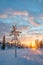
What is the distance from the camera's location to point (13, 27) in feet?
138

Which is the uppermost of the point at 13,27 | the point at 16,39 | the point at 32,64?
the point at 13,27

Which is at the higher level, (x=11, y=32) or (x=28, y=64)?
(x=11, y=32)

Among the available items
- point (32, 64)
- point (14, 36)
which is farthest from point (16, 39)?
point (32, 64)

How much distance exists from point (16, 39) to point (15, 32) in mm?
1613

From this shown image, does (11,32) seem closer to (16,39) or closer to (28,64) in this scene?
(16,39)

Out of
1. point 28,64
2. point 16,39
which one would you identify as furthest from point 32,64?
point 16,39

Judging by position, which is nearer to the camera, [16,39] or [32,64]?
[32,64]

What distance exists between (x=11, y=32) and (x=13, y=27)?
47.5 inches

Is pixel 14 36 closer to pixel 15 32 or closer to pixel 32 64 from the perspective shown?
pixel 15 32

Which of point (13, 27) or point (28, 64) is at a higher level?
point (13, 27)

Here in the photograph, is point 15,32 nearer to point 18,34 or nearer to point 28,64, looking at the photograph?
point 18,34

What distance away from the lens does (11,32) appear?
41.8 m

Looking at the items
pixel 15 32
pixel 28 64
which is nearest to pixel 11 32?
pixel 15 32

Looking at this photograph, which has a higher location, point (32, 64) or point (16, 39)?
point (16, 39)
